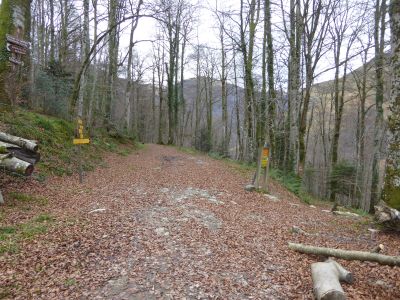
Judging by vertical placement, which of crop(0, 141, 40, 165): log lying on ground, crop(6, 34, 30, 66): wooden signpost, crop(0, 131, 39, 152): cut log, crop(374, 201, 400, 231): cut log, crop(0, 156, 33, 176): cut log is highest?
crop(6, 34, 30, 66): wooden signpost

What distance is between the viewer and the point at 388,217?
6328 millimetres

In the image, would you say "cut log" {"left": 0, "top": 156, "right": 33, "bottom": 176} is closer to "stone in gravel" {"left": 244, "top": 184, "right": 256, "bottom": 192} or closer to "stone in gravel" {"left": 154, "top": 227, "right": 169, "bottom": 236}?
"stone in gravel" {"left": 154, "top": 227, "right": 169, "bottom": 236}

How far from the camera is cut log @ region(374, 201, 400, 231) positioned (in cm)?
624

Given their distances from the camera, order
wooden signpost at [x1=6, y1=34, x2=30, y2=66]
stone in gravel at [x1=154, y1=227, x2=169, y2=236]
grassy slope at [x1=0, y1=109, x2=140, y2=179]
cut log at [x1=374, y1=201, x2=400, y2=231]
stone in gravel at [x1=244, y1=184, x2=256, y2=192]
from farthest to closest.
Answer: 1. stone in gravel at [x1=244, y1=184, x2=256, y2=192]
2. grassy slope at [x1=0, y1=109, x2=140, y2=179]
3. wooden signpost at [x1=6, y1=34, x2=30, y2=66]
4. cut log at [x1=374, y1=201, x2=400, y2=231]
5. stone in gravel at [x1=154, y1=227, x2=169, y2=236]

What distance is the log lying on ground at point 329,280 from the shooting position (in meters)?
3.74

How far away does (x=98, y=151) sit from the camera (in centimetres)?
1543

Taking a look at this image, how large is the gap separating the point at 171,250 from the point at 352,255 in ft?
9.97

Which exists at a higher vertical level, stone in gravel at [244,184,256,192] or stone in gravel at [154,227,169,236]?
→ stone in gravel at [244,184,256,192]

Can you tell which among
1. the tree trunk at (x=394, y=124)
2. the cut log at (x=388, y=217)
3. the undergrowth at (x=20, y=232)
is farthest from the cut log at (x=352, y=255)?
the undergrowth at (x=20, y=232)

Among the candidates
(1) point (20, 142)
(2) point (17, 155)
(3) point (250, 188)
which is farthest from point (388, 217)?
(1) point (20, 142)

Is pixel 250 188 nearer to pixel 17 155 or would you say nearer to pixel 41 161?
pixel 41 161

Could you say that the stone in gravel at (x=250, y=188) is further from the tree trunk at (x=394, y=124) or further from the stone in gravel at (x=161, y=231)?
the stone in gravel at (x=161, y=231)

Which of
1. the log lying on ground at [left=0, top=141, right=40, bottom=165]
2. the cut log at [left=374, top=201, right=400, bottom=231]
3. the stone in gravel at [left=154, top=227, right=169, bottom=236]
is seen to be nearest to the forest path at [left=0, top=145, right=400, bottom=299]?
the stone in gravel at [left=154, top=227, right=169, bottom=236]

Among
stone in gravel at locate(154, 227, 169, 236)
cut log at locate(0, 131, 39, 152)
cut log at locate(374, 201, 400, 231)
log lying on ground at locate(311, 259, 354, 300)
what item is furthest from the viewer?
cut log at locate(0, 131, 39, 152)
